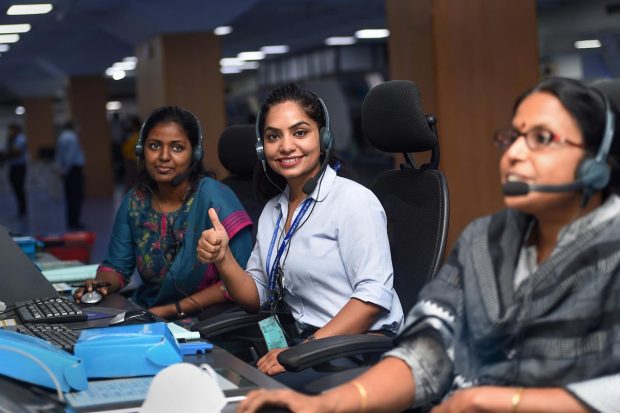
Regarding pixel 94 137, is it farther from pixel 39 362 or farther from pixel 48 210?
pixel 39 362

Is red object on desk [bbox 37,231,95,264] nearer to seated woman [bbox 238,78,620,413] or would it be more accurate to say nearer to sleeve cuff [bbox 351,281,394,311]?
sleeve cuff [bbox 351,281,394,311]

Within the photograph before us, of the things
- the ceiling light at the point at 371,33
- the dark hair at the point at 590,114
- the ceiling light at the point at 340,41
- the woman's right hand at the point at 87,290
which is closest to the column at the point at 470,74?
the woman's right hand at the point at 87,290

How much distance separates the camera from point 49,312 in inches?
109

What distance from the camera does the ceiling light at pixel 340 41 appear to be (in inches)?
797

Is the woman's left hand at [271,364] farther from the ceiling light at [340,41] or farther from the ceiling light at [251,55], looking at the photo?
the ceiling light at [251,55]

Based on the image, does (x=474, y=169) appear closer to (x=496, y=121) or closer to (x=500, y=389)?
(x=496, y=121)

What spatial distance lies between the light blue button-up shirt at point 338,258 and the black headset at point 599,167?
1.13 m

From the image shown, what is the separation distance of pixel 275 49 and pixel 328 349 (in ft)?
66.5

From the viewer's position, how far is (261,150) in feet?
9.66

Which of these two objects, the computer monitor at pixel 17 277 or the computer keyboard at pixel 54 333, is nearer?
the computer keyboard at pixel 54 333

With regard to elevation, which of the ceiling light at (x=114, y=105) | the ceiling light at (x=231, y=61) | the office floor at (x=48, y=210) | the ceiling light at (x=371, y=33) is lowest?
the office floor at (x=48, y=210)

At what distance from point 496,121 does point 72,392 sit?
5.36 meters

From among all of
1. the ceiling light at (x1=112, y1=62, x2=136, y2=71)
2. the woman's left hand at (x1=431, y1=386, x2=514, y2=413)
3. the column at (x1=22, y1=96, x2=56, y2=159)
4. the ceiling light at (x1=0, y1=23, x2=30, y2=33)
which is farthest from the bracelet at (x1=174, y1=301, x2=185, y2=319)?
the column at (x1=22, y1=96, x2=56, y2=159)

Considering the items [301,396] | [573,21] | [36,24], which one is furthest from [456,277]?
[573,21]
